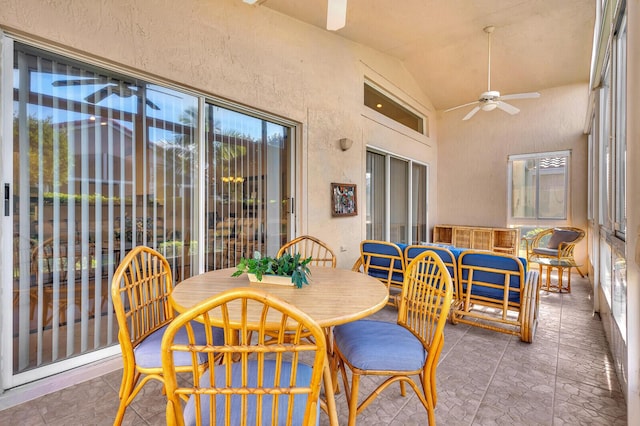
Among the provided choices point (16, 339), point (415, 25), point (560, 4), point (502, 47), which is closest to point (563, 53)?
point (502, 47)

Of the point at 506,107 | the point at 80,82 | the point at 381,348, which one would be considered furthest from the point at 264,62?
the point at 506,107

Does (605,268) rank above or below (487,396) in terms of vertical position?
above

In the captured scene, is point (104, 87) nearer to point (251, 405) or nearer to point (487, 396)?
point (251, 405)

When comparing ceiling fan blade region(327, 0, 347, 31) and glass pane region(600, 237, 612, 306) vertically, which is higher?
ceiling fan blade region(327, 0, 347, 31)

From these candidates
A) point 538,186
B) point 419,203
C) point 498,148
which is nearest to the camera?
point 538,186

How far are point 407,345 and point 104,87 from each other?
263 centimetres

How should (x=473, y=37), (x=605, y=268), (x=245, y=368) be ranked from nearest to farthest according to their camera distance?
(x=245, y=368)
(x=605, y=268)
(x=473, y=37)

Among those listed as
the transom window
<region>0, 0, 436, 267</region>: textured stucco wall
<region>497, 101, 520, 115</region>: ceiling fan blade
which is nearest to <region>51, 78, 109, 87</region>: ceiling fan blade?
<region>0, 0, 436, 267</region>: textured stucco wall

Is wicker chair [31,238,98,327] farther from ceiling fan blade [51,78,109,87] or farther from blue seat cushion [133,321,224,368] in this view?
ceiling fan blade [51,78,109,87]

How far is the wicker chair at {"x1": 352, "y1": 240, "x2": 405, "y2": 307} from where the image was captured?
3279 millimetres

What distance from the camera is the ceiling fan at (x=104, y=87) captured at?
206cm

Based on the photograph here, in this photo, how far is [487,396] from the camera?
1.91 metres

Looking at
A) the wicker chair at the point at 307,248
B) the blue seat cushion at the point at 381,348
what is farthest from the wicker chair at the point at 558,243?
the blue seat cushion at the point at 381,348

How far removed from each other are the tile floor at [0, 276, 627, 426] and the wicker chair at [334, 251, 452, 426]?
341 mm
